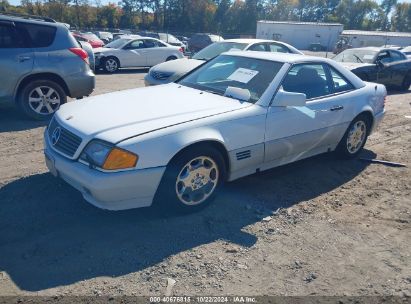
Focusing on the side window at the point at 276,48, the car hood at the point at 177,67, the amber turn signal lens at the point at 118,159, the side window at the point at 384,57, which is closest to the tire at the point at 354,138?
the amber turn signal lens at the point at 118,159

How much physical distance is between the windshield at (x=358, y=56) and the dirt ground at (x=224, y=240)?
7642 millimetres

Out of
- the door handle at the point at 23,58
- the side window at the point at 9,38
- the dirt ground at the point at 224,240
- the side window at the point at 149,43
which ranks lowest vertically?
the dirt ground at the point at 224,240

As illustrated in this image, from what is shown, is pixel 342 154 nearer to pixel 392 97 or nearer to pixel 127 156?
pixel 127 156

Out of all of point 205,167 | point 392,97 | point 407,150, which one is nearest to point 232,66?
point 205,167

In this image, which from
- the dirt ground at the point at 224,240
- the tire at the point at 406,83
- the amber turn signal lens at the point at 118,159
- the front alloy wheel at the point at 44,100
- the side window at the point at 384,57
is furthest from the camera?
the tire at the point at 406,83

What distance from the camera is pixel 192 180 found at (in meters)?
3.66

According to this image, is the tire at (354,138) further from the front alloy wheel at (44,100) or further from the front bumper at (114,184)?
the front alloy wheel at (44,100)

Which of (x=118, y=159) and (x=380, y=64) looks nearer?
(x=118, y=159)

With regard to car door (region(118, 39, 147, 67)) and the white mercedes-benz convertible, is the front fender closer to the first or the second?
the white mercedes-benz convertible

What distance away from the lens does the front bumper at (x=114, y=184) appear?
3.15 metres

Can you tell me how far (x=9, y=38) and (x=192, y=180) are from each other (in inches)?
183

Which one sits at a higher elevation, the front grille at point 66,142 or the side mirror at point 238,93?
the side mirror at point 238,93

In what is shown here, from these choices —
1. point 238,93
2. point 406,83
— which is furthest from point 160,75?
point 406,83

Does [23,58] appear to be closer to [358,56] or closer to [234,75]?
[234,75]
